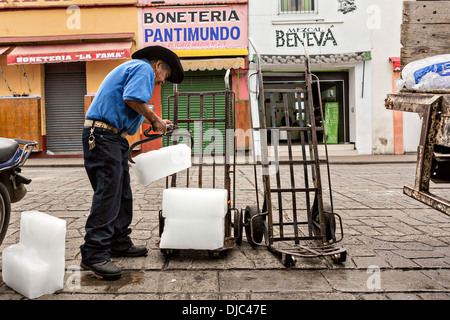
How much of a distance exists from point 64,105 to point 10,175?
1221 centimetres

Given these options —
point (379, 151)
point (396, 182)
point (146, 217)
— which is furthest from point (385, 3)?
point (146, 217)

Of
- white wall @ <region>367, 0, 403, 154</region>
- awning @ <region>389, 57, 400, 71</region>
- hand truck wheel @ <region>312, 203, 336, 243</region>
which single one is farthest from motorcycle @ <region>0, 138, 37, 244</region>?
awning @ <region>389, 57, 400, 71</region>

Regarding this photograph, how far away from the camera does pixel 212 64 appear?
44.6 ft

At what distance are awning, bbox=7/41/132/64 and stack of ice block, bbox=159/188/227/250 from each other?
1093cm

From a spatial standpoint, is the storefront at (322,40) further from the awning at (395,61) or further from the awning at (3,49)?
the awning at (3,49)

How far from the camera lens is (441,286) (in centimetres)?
274

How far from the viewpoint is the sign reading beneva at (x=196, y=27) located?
14109mm

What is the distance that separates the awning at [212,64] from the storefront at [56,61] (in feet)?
6.64

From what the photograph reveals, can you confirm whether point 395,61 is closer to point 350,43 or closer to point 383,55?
point 383,55

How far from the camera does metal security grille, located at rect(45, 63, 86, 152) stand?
47.4ft

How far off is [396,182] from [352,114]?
24.0ft

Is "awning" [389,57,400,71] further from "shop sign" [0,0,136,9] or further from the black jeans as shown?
the black jeans

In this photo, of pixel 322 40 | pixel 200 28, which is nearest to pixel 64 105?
pixel 200 28

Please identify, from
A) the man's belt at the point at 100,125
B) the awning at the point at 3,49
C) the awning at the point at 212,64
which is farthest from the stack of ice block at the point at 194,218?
the awning at the point at 3,49
